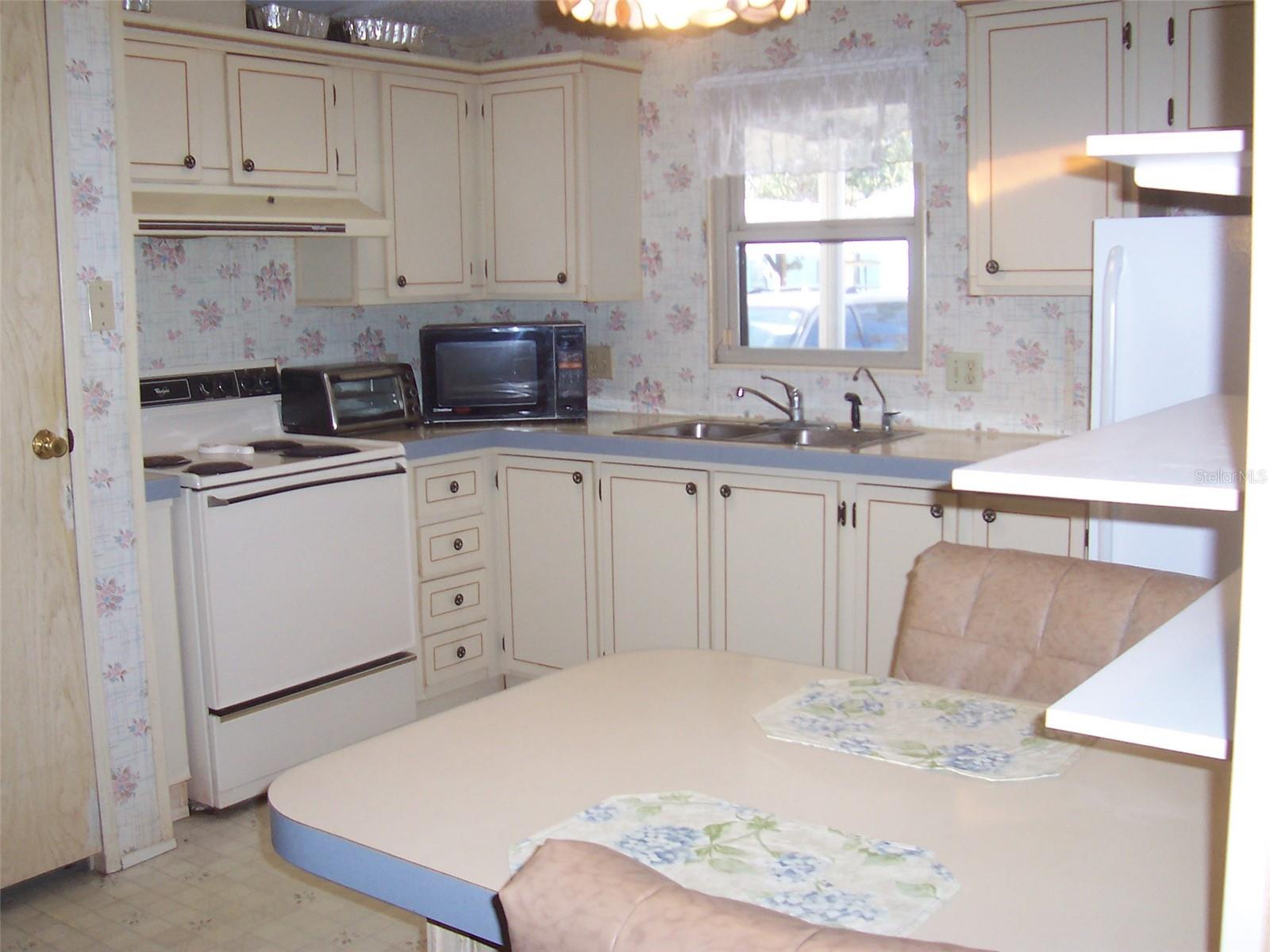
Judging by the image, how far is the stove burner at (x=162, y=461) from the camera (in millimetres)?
3449

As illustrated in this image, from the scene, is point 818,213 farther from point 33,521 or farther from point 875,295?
point 33,521

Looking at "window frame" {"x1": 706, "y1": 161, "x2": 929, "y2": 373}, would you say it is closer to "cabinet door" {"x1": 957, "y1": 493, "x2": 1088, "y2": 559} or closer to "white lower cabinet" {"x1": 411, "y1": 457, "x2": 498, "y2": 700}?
"cabinet door" {"x1": 957, "y1": 493, "x2": 1088, "y2": 559}

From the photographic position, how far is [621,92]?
4164mm

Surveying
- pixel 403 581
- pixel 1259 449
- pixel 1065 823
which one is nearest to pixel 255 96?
pixel 403 581

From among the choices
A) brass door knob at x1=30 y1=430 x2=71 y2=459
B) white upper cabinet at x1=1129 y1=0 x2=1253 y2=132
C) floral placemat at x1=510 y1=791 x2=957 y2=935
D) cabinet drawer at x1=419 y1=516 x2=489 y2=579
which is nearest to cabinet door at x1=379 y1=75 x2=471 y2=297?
cabinet drawer at x1=419 y1=516 x2=489 y2=579

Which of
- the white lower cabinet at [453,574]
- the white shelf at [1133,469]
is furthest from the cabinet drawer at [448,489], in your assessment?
the white shelf at [1133,469]

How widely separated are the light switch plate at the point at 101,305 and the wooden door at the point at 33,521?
0.08 m

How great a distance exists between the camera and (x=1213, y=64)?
2.94m

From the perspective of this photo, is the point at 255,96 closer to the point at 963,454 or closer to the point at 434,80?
the point at 434,80

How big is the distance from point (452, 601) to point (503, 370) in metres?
0.79

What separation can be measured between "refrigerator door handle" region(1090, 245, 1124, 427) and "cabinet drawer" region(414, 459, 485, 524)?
6.34ft

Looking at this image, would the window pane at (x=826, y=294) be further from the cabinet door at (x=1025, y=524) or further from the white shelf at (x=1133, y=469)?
the white shelf at (x=1133, y=469)

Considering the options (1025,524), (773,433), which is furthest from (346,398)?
(1025,524)

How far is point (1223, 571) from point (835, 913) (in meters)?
1.92
